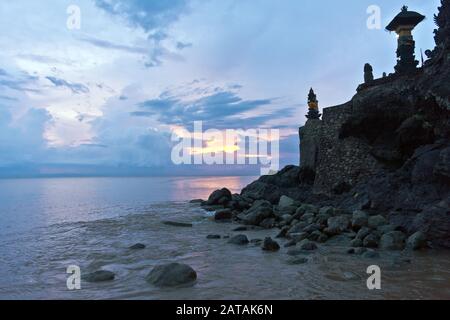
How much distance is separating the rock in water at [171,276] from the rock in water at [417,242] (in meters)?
7.07

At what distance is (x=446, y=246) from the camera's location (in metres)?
12.3

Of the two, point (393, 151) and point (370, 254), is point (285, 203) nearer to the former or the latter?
point (393, 151)

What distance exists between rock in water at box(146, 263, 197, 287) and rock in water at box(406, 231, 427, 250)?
23.2 ft

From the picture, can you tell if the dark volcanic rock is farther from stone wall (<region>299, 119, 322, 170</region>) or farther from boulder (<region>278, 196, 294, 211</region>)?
boulder (<region>278, 196, 294, 211</region>)

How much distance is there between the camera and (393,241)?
42.0ft

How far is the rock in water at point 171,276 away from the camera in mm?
9297

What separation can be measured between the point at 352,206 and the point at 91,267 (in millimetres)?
12202

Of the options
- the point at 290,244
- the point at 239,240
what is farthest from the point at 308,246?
the point at 239,240

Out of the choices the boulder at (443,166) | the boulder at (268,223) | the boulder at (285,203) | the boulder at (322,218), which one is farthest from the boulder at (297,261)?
the boulder at (285,203)

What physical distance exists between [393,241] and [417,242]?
2.31 feet
